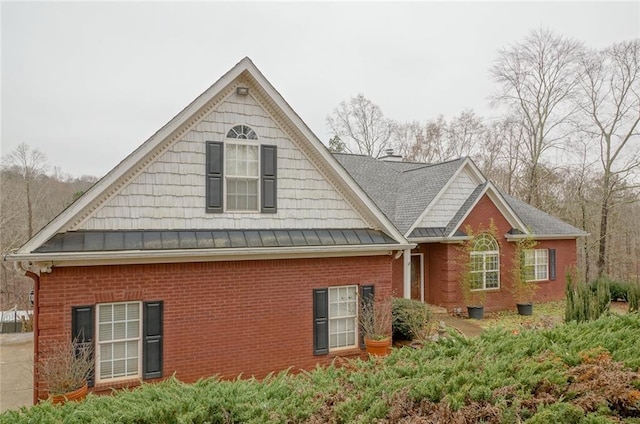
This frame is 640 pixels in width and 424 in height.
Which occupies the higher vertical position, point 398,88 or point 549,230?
point 398,88

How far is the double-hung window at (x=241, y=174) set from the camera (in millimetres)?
8938

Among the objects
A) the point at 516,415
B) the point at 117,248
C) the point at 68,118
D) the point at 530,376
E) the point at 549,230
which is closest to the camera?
the point at 516,415

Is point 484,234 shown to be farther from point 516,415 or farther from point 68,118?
point 68,118

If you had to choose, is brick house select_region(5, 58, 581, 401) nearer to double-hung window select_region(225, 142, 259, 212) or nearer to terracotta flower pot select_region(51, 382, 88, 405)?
double-hung window select_region(225, 142, 259, 212)

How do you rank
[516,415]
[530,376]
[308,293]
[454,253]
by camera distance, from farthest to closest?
[454,253] < [308,293] < [530,376] < [516,415]

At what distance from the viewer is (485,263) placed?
55.8 feet

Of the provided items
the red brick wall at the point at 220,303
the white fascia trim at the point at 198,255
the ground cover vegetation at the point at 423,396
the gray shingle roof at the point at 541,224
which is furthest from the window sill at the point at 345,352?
the gray shingle roof at the point at 541,224

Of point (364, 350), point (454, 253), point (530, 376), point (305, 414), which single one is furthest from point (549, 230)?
point (305, 414)

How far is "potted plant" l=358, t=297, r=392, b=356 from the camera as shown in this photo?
9898mm

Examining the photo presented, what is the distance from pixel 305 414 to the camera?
425cm

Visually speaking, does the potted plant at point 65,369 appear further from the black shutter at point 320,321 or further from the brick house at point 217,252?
the black shutter at point 320,321

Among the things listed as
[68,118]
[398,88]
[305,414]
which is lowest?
[305,414]

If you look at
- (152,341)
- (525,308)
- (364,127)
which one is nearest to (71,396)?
(152,341)

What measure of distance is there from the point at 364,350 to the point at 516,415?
21.3ft
